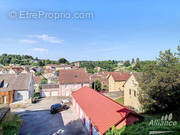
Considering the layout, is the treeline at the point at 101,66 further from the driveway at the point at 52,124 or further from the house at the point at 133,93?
the driveway at the point at 52,124

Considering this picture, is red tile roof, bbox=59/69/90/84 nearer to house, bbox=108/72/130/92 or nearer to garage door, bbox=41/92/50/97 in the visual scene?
garage door, bbox=41/92/50/97

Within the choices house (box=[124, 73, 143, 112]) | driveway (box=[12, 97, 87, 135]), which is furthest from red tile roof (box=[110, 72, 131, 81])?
driveway (box=[12, 97, 87, 135])

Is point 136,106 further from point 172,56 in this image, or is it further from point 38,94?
point 38,94

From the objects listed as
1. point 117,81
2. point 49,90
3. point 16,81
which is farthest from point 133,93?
point 16,81

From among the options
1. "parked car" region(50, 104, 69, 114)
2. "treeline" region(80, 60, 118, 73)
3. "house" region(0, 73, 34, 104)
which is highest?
"treeline" region(80, 60, 118, 73)

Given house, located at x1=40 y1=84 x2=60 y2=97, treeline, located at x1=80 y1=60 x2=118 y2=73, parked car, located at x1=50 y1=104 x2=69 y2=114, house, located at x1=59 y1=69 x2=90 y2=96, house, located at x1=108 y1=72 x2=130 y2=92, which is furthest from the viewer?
treeline, located at x1=80 y1=60 x2=118 y2=73

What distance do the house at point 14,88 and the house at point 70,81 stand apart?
25.9ft

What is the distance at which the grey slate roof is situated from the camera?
2377cm

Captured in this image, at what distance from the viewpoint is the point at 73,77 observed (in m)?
30.2

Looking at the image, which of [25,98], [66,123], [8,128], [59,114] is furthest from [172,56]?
[25,98]

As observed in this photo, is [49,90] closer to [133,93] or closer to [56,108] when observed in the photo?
[56,108]

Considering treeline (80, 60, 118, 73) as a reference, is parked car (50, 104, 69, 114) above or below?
below

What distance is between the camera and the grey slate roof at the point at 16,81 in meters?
23.8

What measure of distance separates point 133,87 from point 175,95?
24.5 feet
